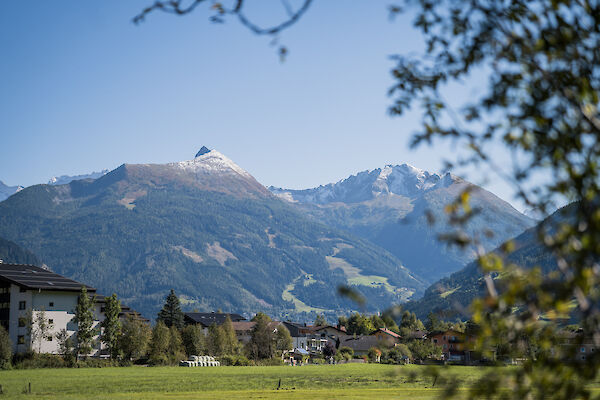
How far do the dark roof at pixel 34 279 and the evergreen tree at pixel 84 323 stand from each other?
5.37 m

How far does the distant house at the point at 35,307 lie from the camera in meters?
85.4

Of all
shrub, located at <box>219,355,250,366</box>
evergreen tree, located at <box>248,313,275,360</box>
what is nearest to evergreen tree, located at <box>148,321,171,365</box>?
shrub, located at <box>219,355,250,366</box>

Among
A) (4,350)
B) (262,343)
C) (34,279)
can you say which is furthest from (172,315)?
(4,350)

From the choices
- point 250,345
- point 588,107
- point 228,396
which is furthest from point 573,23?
point 250,345

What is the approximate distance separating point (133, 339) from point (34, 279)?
59.5 feet

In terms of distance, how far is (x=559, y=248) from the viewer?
17.3 feet

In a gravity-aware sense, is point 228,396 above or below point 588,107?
below

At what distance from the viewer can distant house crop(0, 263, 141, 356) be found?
85.4m

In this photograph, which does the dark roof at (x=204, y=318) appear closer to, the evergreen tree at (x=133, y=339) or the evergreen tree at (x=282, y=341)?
the evergreen tree at (x=282, y=341)

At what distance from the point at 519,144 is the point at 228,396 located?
1443 inches

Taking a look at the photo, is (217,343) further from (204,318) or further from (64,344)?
(204,318)

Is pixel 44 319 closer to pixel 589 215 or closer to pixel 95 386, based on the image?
pixel 95 386

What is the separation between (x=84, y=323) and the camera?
8688 centimetres

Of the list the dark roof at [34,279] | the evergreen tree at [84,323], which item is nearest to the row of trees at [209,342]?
the evergreen tree at [84,323]
